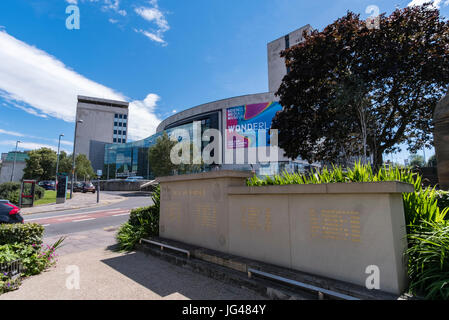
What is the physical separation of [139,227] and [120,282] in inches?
128

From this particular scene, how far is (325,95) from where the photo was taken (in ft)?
52.1

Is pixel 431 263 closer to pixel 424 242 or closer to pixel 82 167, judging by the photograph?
pixel 424 242

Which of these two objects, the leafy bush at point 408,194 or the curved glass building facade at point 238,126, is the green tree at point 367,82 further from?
the curved glass building facade at point 238,126

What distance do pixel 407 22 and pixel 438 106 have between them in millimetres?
8285

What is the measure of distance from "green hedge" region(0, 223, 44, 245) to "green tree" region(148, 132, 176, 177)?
105 ft

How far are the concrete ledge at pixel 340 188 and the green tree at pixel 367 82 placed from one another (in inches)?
479

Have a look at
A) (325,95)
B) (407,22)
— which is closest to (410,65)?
(407,22)

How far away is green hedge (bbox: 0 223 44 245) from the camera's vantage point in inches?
199

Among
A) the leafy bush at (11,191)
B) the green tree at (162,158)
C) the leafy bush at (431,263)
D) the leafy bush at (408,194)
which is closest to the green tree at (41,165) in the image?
the green tree at (162,158)

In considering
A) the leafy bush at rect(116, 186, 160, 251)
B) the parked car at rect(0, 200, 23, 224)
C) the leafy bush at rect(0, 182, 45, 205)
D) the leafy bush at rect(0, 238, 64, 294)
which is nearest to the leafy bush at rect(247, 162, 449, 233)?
the leafy bush at rect(116, 186, 160, 251)

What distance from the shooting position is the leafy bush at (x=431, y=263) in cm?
274

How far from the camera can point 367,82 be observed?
14.3 meters

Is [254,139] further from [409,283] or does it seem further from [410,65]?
[409,283]
